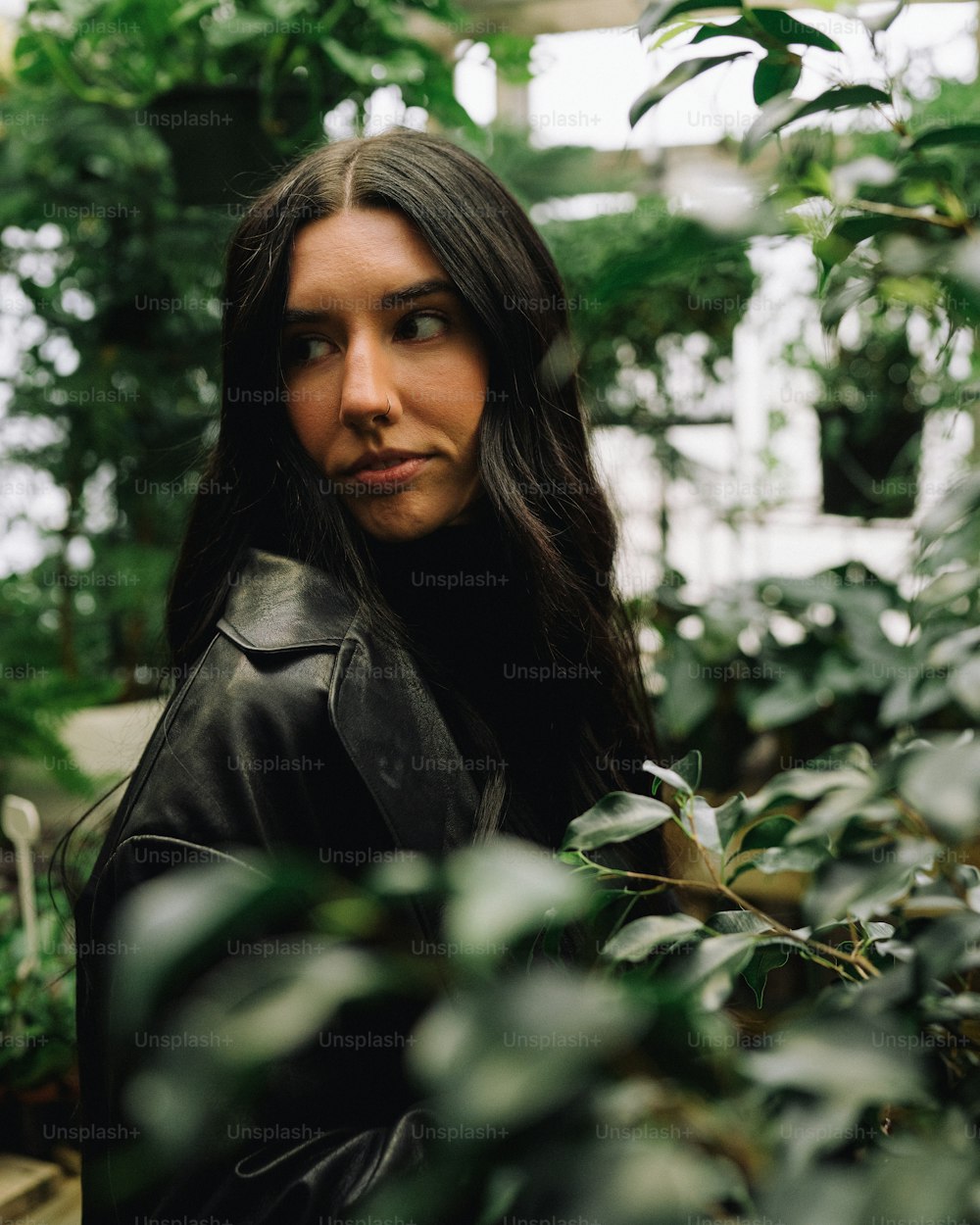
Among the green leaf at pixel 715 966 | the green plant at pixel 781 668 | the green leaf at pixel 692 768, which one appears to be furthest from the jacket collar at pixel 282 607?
the green plant at pixel 781 668

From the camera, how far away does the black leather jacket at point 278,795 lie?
788 mm

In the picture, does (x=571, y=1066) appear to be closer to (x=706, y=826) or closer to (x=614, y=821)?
(x=614, y=821)

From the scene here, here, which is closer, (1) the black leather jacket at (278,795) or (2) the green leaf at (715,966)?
(2) the green leaf at (715,966)

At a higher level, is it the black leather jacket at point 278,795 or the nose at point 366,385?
the nose at point 366,385

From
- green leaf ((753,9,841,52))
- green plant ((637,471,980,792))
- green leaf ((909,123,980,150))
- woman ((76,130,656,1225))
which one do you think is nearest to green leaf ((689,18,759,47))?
green leaf ((753,9,841,52))

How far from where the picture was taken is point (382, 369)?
3.42ft

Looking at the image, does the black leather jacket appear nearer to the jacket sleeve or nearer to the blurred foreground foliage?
the jacket sleeve

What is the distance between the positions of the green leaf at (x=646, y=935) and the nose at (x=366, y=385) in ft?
2.20

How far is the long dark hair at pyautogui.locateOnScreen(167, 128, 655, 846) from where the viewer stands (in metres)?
1.11

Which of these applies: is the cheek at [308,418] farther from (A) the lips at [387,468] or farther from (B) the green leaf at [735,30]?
Result: (B) the green leaf at [735,30]

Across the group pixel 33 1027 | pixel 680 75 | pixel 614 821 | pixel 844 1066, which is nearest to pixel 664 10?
pixel 680 75

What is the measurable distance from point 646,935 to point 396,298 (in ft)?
2.49

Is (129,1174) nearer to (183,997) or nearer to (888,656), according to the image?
(183,997)

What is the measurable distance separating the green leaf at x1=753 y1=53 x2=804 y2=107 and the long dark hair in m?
0.42
